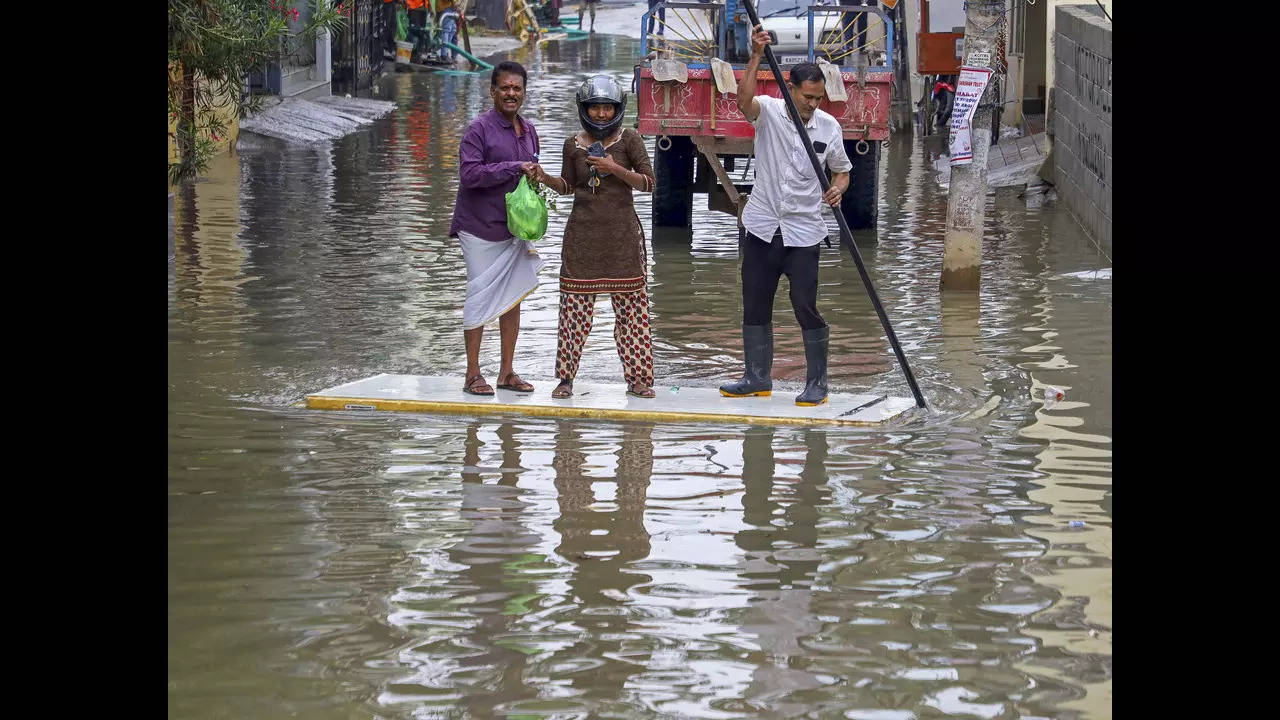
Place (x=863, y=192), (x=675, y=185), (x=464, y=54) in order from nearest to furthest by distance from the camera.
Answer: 1. (x=863, y=192)
2. (x=675, y=185)
3. (x=464, y=54)

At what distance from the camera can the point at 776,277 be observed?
877 cm

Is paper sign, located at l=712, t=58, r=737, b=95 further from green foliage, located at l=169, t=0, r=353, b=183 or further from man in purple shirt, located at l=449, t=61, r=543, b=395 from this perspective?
man in purple shirt, located at l=449, t=61, r=543, b=395

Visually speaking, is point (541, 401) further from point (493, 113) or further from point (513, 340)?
point (493, 113)

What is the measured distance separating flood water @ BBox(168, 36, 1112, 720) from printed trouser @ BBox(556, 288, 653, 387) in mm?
305

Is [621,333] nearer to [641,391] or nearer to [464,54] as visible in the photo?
[641,391]

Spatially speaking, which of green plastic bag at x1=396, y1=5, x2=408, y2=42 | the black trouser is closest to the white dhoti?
the black trouser

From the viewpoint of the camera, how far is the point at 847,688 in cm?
506

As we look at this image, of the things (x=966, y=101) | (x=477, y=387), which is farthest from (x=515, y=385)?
(x=966, y=101)

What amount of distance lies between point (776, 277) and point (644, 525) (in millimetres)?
2343

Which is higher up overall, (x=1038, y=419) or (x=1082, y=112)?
(x=1082, y=112)

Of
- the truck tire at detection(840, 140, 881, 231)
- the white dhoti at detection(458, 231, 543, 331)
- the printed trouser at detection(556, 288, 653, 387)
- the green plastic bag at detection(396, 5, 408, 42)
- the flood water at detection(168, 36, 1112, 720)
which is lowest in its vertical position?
the flood water at detection(168, 36, 1112, 720)

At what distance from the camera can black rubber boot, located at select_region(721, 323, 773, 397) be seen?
896 cm

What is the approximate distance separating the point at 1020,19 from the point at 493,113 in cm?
1575
